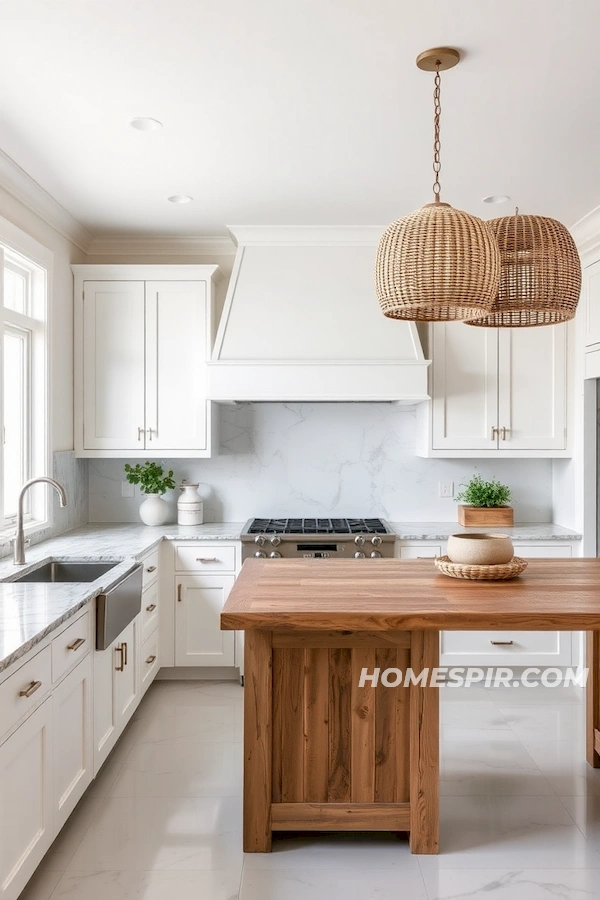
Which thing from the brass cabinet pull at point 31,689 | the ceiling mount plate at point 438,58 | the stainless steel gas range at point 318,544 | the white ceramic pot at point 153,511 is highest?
the ceiling mount plate at point 438,58

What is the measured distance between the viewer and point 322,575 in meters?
2.86

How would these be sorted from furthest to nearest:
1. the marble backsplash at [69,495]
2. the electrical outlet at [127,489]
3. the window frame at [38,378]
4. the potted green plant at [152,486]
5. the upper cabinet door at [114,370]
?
the electrical outlet at [127,489] < the potted green plant at [152,486] < the upper cabinet door at [114,370] < the marble backsplash at [69,495] < the window frame at [38,378]

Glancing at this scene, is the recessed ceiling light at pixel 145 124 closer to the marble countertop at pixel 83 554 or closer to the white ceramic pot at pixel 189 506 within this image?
the marble countertop at pixel 83 554

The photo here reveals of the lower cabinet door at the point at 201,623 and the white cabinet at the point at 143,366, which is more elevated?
the white cabinet at the point at 143,366

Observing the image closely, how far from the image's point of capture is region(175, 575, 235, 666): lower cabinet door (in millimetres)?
4242

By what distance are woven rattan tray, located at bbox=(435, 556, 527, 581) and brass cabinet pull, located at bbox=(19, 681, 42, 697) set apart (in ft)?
4.75

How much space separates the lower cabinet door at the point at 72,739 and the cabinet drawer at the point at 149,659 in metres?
0.98

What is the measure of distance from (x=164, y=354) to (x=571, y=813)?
123 inches

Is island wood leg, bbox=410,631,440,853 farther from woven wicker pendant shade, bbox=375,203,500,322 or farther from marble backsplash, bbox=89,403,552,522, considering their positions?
marble backsplash, bbox=89,403,552,522

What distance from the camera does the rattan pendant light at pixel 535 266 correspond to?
7.79 feet

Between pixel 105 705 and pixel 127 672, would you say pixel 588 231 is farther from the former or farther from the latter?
pixel 105 705

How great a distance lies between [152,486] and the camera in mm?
4527

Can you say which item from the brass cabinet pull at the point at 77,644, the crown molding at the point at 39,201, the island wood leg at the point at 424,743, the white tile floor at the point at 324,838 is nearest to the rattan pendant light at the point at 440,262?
the island wood leg at the point at 424,743

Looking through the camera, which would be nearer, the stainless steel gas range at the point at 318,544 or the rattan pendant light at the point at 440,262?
the rattan pendant light at the point at 440,262
